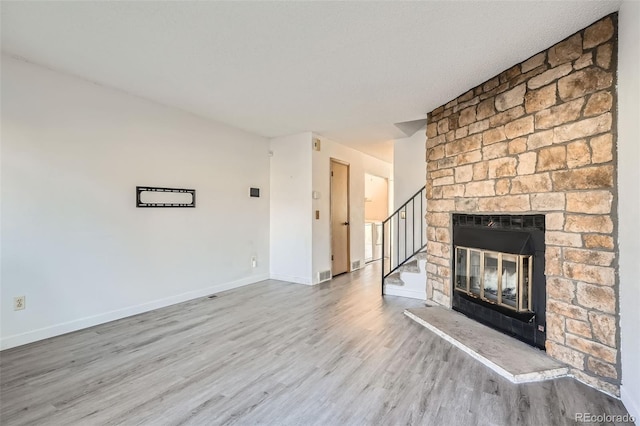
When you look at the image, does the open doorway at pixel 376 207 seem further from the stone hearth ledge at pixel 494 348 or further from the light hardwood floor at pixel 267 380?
the light hardwood floor at pixel 267 380

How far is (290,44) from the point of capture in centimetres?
219

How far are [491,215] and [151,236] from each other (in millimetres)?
3596

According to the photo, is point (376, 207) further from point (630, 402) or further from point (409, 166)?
point (630, 402)

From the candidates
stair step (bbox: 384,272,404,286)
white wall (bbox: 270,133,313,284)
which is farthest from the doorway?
stair step (bbox: 384,272,404,286)

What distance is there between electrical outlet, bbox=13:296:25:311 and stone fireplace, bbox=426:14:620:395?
159 inches

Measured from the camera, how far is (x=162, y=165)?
350cm

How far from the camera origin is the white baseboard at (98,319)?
2486mm

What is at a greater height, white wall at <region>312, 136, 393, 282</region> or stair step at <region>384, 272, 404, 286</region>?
white wall at <region>312, 136, 393, 282</region>

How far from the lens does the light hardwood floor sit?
1668 millimetres

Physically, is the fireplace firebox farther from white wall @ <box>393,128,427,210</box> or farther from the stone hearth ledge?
white wall @ <box>393,128,427,210</box>

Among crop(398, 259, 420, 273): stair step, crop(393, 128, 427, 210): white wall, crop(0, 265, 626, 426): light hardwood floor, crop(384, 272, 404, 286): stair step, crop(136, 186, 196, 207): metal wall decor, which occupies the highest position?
crop(393, 128, 427, 210): white wall

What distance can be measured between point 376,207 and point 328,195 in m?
2.99

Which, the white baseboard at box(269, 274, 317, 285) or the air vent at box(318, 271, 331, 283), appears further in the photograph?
the air vent at box(318, 271, 331, 283)

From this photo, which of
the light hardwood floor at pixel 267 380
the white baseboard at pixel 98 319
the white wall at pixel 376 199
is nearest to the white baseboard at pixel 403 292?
the light hardwood floor at pixel 267 380
